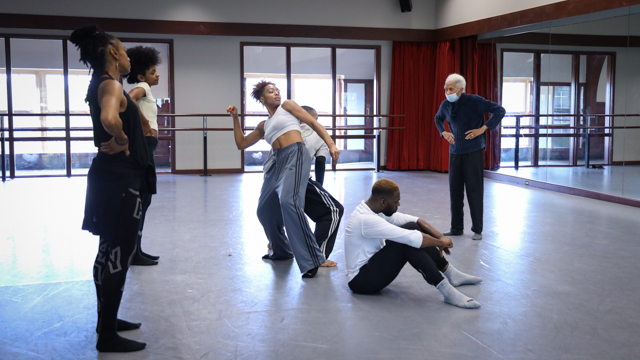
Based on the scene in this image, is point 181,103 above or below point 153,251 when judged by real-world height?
above

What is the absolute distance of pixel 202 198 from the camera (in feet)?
22.7

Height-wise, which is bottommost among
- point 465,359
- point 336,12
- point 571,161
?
point 465,359

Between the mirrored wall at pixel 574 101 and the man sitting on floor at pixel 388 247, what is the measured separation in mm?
4523

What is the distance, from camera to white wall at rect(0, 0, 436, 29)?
9.12m

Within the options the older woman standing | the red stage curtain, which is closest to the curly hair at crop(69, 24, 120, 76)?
the older woman standing

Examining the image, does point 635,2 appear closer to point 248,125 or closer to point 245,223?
point 245,223

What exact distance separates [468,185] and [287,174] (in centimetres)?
189

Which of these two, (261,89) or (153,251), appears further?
(153,251)

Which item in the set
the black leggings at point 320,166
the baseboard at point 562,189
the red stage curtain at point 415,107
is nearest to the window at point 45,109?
the red stage curtain at point 415,107

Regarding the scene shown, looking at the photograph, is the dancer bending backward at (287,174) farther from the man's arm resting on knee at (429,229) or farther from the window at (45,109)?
the window at (45,109)

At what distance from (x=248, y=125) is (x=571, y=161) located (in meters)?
5.46

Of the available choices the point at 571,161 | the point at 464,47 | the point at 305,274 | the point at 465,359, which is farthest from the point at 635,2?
the point at 465,359

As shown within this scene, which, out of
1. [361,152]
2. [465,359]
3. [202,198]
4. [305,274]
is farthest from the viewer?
[361,152]

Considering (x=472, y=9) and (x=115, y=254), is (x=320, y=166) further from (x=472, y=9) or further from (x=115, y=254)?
(x=472, y=9)
